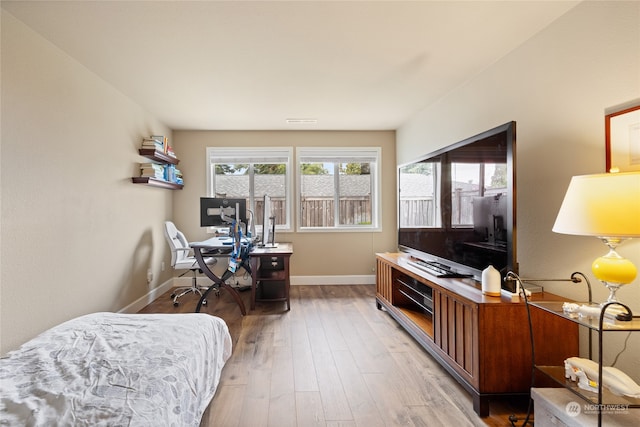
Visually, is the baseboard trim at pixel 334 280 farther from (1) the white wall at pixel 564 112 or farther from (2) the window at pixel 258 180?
(1) the white wall at pixel 564 112

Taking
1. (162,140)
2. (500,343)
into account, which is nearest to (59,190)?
(162,140)

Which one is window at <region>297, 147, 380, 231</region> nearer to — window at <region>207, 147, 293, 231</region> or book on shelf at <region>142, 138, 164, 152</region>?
window at <region>207, 147, 293, 231</region>

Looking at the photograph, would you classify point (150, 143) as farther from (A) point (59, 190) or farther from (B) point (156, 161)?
(A) point (59, 190)

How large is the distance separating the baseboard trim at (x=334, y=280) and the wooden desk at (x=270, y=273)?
719mm

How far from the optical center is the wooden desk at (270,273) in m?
3.43

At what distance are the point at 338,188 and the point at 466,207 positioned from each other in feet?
8.67

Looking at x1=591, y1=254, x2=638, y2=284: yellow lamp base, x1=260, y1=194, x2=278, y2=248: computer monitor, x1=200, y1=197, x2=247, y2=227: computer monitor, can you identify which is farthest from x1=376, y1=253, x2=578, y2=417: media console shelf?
x1=200, y1=197, x2=247, y2=227: computer monitor

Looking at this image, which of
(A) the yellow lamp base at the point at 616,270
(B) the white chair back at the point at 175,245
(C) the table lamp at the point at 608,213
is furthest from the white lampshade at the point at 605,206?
(B) the white chair back at the point at 175,245

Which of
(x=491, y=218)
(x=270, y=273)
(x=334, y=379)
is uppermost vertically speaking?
(x=491, y=218)

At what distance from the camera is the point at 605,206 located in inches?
47.3

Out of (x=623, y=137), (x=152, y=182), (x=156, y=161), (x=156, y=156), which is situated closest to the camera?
(x=623, y=137)

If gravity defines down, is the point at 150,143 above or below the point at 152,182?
above

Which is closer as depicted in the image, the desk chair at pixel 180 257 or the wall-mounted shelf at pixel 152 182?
the wall-mounted shelf at pixel 152 182

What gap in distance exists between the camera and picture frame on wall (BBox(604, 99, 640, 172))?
1479 mm
